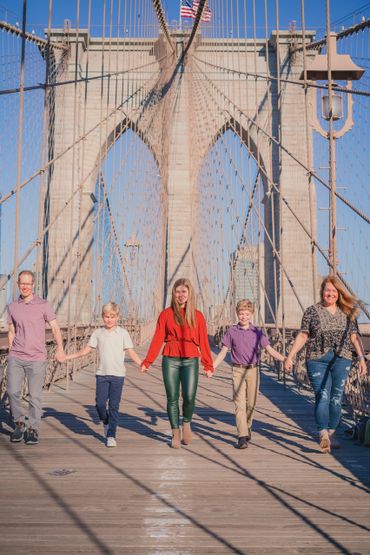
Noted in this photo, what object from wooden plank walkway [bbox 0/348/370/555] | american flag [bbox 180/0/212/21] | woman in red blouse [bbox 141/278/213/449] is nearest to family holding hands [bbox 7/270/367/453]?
woman in red blouse [bbox 141/278/213/449]

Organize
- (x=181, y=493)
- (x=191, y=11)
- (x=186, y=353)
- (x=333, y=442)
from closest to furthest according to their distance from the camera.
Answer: (x=181, y=493), (x=333, y=442), (x=186, y=353), (x=191, y=11)

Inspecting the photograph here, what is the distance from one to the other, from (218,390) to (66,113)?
1439 centimetres

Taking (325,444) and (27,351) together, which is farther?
(27,351)

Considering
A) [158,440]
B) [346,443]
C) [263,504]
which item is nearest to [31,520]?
[263,504]

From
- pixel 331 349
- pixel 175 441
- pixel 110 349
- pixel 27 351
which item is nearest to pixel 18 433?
pixel 27 351

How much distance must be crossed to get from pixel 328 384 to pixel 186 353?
33.8 inches

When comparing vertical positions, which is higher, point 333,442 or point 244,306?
point 244,306

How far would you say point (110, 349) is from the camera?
145 inches

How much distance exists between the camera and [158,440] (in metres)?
3.79

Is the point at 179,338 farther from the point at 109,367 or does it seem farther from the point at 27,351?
the point at 27,351

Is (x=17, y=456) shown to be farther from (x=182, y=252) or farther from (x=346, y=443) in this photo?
(x=182, y=252)

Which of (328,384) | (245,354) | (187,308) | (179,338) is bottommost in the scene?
(328,384)

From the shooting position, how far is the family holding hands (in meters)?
3.46

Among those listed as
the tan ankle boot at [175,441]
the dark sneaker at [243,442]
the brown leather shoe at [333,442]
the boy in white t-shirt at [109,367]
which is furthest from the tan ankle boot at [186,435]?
the brown leather shoe at [333,442]
